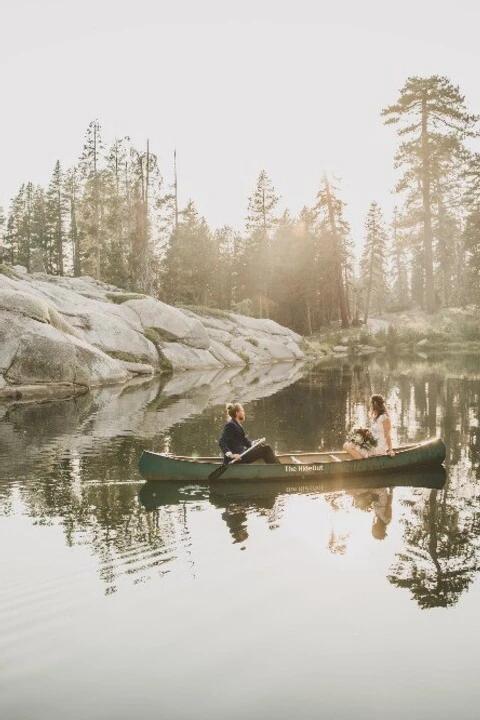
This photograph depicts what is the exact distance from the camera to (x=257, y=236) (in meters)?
72.1

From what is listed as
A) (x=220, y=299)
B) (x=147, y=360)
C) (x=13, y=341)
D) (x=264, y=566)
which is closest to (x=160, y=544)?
(x=264, y=566)

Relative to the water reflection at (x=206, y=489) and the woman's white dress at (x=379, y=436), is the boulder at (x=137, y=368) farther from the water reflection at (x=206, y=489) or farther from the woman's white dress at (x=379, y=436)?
the woman's white dress at (x=379, y=436)

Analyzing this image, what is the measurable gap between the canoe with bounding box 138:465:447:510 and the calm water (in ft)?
0.24

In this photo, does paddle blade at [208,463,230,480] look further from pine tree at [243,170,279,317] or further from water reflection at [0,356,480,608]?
pine tree at [243,170,279,317]

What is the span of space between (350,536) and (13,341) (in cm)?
2382

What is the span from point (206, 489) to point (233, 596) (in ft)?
18.3

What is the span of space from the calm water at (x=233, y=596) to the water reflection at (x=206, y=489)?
0.06 metres

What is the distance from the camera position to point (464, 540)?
32.7ft

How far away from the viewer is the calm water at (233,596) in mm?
5852

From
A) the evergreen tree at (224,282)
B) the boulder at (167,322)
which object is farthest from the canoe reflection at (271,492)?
the evergreen tree at (224,282)

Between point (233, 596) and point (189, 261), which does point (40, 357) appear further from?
point (189, 261)

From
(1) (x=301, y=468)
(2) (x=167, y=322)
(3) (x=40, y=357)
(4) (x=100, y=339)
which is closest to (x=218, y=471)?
(1) (x=301, y=468)

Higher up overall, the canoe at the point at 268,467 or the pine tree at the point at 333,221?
the pine tree at the point at 333,221

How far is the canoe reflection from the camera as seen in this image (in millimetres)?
12086
